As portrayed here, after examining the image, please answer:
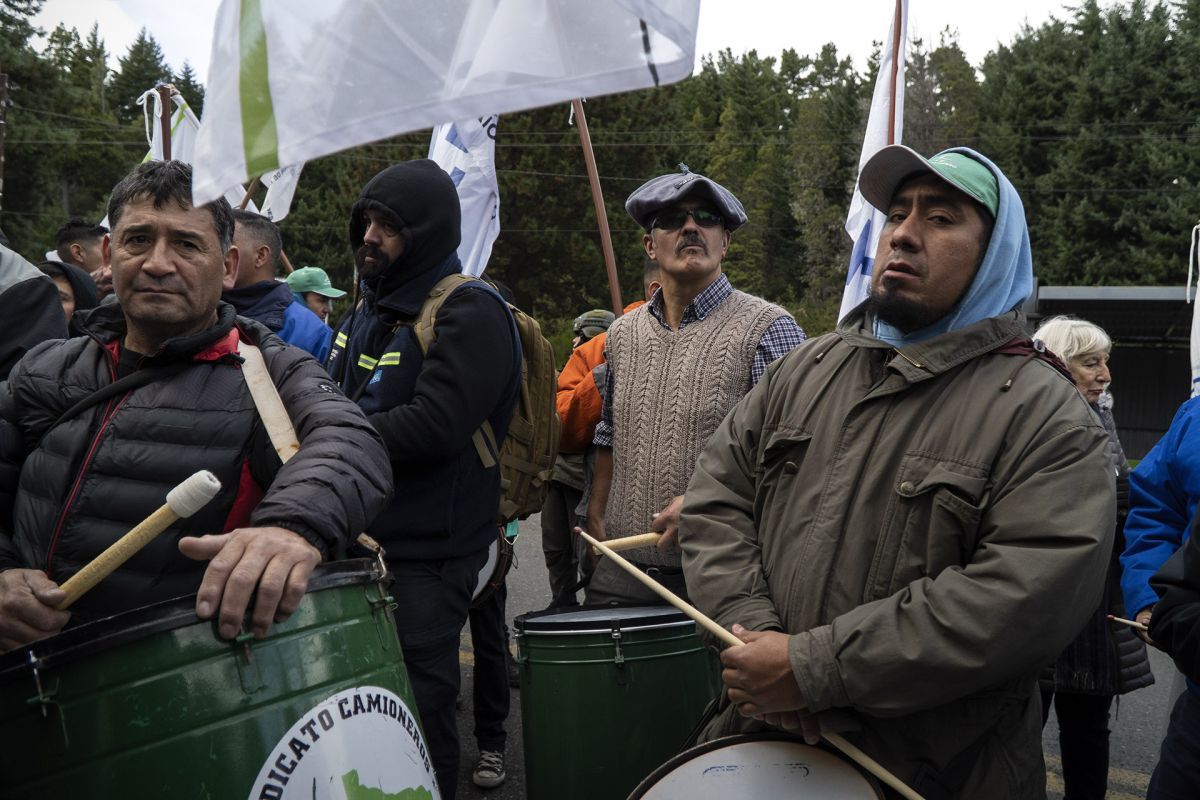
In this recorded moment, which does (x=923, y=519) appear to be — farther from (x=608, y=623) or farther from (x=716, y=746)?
(x=608, y=623)

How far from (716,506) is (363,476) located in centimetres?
80

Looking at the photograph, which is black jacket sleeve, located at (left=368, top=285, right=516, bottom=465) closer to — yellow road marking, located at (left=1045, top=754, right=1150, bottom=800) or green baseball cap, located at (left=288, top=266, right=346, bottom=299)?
yellow road marking, located at (left=1045, top=754, right=1150, bottom=800)

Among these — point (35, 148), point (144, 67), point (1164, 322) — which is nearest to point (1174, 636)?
point (1164, 322)

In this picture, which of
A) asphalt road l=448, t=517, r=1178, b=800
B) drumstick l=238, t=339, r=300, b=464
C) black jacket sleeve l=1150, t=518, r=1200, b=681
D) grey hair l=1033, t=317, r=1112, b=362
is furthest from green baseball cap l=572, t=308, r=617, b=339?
black jacket sleeve l=1150, t=518, r=1200, b=681

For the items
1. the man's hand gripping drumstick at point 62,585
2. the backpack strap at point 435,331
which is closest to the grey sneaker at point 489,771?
the backpack strap at point 435,331

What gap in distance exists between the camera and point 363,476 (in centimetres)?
209

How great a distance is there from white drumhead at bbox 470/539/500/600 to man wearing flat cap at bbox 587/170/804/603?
37 centimetres

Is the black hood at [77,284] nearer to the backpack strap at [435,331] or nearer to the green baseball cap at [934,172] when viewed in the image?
the backpack strap at [435,331]

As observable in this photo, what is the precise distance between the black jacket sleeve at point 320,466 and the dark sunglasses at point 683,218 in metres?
1.59

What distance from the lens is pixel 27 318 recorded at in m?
3.71

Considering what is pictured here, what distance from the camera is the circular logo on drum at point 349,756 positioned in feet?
5.45

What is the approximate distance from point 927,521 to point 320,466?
1.14 metres

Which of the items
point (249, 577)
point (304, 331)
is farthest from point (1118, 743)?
point (249, 577)

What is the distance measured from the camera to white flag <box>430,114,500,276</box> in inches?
247
